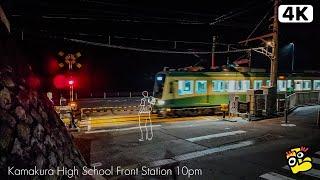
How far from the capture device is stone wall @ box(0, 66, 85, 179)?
13.6ft

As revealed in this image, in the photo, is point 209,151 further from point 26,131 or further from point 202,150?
point 26,131

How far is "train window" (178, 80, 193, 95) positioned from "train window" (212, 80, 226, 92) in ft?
7.13

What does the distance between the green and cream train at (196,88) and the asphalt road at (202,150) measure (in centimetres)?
308

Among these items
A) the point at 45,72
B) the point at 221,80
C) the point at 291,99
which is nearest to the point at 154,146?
the point at 221,80

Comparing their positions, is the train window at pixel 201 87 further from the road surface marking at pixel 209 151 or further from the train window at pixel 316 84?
the train window at pixel 316 84

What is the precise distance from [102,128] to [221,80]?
34.0 feet

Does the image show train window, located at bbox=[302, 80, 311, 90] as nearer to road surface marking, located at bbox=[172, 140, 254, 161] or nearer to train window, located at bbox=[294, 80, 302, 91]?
train window, located at bbox=[294, 80, 302, 91]

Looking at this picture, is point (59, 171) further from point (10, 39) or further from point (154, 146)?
point (154, 146)

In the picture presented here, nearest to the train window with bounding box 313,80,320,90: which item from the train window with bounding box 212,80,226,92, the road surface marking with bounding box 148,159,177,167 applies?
the train window with bounding box 212,80,226,92

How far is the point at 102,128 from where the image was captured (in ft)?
46.1

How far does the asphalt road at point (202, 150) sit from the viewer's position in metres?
7.63

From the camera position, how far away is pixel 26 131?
454 cm

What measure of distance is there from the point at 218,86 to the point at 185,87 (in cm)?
314

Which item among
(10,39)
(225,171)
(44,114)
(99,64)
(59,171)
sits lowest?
(225,171)
